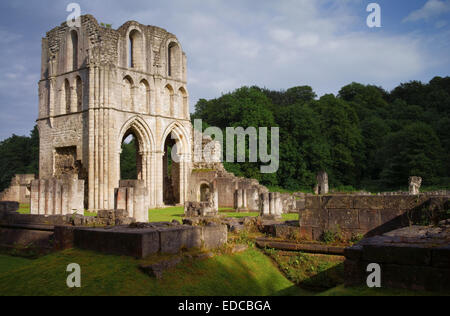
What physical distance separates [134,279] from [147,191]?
9.51m

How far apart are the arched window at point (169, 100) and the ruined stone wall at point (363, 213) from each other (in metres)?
21.0

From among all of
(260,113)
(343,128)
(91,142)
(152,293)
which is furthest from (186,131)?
(152,293)

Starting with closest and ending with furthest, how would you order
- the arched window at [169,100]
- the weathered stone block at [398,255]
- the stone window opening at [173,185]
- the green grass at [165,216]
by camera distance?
the weathered stone block at [398,255], the green grass at [165,216], the arched window at [169,100], the stone window opening at [173,185]

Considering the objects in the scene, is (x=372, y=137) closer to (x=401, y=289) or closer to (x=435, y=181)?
(x=435, y=181)

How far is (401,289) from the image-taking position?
471 cm

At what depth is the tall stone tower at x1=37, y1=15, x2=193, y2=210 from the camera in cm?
2414

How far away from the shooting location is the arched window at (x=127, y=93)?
1025 inches

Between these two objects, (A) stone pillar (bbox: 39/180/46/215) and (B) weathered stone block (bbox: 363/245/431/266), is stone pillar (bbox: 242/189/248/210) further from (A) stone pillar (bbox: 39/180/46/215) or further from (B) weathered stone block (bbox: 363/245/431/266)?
(B) weathered stone block (bbox: 363/245/431/266)

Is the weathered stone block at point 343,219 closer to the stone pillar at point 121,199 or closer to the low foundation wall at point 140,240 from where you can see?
the low foundation wall at point 140,240

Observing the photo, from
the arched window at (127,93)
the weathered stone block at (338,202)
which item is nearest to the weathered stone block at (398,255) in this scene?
the weathered stone block at (338,202)

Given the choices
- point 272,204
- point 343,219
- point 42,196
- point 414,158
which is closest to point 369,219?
point 343,219

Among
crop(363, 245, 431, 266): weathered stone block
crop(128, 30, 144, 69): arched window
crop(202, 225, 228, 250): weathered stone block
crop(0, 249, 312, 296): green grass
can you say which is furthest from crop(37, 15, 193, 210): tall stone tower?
crop(363, 245, 431, 266): weathered stone block

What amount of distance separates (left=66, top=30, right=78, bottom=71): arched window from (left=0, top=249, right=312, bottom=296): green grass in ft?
71.1
